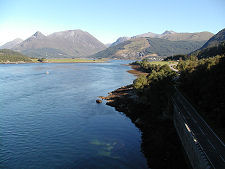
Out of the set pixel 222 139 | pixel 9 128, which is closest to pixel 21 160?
pixel 9 128

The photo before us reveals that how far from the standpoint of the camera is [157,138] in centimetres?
4734

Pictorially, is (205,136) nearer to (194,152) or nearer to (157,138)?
(194,152)

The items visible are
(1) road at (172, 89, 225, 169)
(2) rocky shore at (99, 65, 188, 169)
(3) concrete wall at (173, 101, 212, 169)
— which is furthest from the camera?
(2) rocky shore at (99, 65, 188, 169)

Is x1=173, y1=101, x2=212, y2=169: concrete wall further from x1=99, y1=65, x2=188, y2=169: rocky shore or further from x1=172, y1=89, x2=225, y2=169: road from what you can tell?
x1=99, y1=65, x2=188, y2=169: rocky shore

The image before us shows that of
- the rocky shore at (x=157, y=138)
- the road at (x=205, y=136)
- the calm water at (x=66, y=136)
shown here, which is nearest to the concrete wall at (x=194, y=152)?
the road at (x=205, y=136)

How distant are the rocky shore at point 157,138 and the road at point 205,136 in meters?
6.35

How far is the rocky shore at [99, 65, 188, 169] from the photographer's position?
125 ft

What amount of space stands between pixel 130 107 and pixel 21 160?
42.2 metres

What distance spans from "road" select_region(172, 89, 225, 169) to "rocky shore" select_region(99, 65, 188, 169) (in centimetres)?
635

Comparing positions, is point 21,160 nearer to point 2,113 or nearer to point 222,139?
point 2,113

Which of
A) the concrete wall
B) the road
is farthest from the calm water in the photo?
the road

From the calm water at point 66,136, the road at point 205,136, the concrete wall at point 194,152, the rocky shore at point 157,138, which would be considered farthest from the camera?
the calm water at point 66,136

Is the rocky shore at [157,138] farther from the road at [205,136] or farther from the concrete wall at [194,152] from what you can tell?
the road at [205,136]

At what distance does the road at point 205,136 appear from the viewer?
89.5ft
